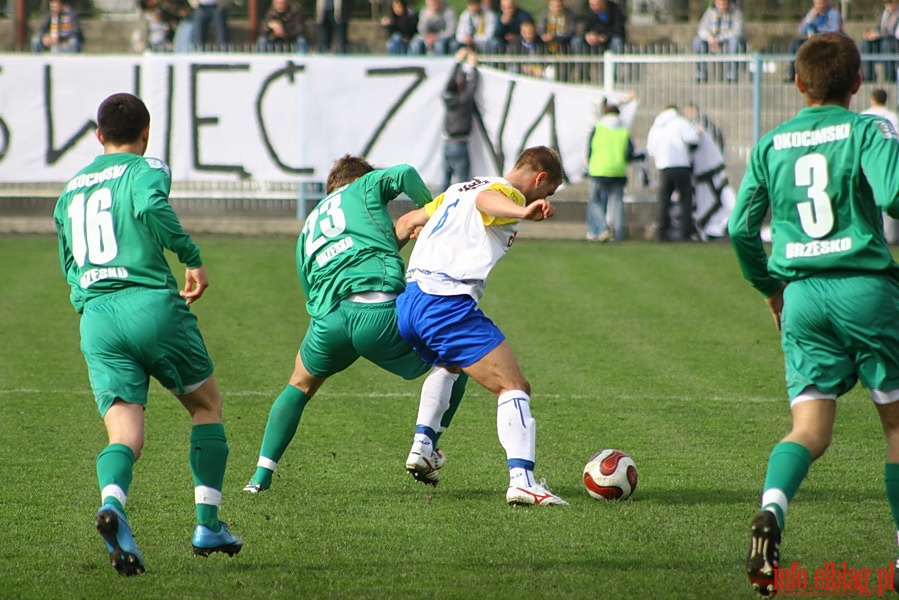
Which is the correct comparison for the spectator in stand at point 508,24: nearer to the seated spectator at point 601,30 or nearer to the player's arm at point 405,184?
the seated spectator at point 601,30

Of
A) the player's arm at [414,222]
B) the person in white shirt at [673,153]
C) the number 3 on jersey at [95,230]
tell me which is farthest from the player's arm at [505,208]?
the person in white shirt at [673,153]

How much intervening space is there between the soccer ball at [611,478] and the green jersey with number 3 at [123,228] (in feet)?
7.84

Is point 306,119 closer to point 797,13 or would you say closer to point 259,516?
point 797,13

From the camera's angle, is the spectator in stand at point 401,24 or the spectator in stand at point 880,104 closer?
the spectator in stand at point 880,104

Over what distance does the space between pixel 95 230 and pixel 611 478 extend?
9.21 feet

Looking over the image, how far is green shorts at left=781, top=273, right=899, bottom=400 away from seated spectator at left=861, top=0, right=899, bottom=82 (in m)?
16.9

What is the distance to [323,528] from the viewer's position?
5.84m

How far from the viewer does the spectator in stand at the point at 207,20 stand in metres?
22.9

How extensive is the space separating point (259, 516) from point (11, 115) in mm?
16182

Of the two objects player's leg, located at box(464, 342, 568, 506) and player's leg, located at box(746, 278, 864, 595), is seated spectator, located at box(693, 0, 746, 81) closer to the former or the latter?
player's leg, located at box(464, 342, 568, 506)

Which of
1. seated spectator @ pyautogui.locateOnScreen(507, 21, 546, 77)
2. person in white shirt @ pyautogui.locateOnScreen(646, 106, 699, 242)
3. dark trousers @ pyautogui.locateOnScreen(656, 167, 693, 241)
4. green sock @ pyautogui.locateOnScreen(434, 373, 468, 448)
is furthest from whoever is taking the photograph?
seated spectator @ pyautogui.locateOnScreen(507, 21, 546, 77)

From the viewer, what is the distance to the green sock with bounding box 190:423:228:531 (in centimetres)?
522

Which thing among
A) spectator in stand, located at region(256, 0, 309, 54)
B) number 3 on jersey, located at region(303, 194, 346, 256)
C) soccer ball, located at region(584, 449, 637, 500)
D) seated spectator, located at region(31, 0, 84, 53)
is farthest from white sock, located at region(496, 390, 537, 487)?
seated spectator, located at region(31, 0, 84, 53)

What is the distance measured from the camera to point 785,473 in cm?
464
